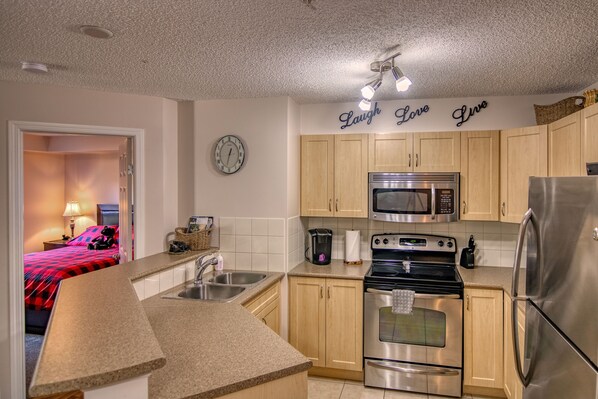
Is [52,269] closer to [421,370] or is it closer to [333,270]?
[333,270]

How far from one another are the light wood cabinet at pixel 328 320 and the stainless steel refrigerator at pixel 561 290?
1442mm

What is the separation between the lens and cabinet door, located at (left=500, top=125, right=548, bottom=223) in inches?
113

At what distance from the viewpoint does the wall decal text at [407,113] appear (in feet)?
11.3

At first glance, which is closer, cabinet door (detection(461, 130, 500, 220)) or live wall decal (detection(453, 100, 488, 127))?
cabinet door (detection(461, 130, 500, 220))

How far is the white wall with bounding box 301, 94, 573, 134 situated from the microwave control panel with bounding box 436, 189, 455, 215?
0.60 metres

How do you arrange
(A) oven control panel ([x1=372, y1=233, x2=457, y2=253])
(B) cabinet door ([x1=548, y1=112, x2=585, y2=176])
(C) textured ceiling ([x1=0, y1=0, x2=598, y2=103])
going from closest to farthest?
1. (C) textured ceiling ([x1=0, y1=0, x2=598, y2=103])
2. (B) cabinet door ([x1=548, y1=112, x2=585, y2=176])
3. (A) oven control panel ([x1=372, y1=233, x2=457, y2=253])

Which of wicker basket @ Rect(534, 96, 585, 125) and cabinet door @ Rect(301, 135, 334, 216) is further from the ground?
wicker basket @ Rect(534, 96, 585, 125)

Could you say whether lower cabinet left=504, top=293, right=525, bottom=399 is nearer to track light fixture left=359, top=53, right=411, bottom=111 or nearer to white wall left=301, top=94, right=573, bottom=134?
white wall left=301, top=94, right=573, bottom=134

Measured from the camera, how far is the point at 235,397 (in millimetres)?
1387

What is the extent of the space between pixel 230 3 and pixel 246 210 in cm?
199

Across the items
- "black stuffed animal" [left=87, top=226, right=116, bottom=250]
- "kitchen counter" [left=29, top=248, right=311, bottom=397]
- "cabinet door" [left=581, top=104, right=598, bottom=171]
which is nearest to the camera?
"kitchen counter" [left=29, top=248, right=311, bottom=397]

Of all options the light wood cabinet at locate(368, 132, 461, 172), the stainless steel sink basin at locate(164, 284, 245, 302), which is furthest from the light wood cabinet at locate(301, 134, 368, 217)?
the stainless steel sink basin at locate(164, 284, 245, 302)

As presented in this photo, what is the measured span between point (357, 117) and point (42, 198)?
18.3ft

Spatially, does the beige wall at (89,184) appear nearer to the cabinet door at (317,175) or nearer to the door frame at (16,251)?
the door frame at (16,251)
